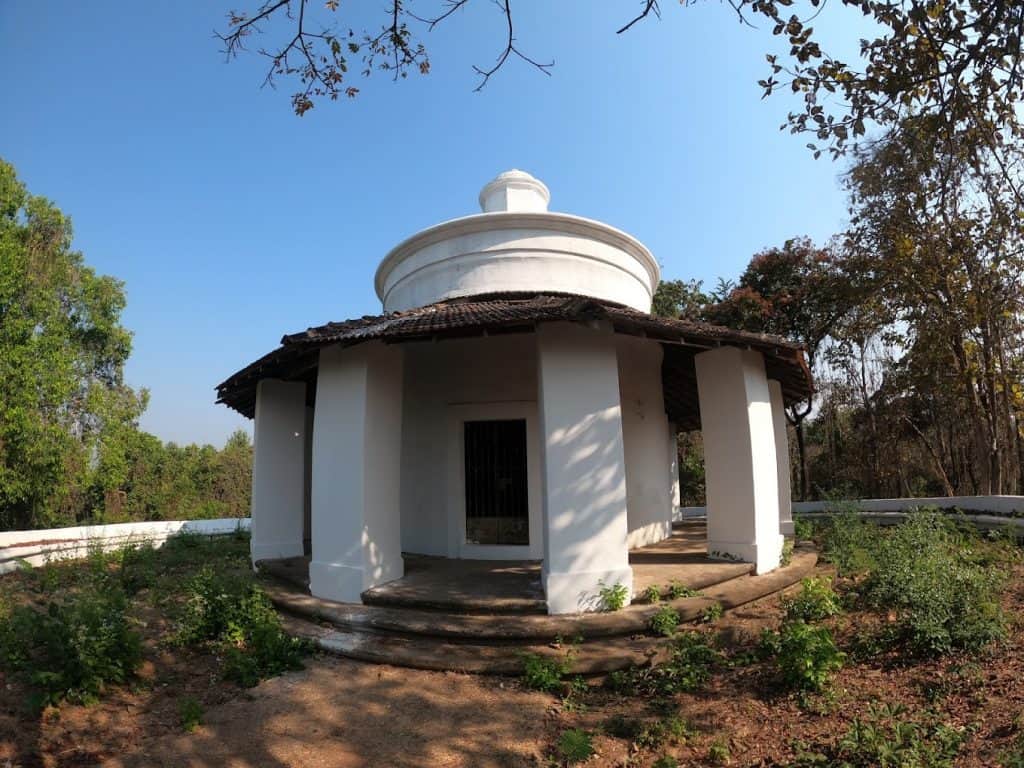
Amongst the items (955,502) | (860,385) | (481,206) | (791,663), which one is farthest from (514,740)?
(860,385)

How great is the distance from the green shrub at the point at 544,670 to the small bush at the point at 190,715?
2.42 meters

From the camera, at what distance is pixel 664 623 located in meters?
5.06

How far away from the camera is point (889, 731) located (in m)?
3.38

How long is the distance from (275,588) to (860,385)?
17194 mm

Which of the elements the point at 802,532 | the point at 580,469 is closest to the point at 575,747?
the point at 580,469

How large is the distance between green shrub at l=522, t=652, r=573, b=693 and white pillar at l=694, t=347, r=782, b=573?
300 centimetres

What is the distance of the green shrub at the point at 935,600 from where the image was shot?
14.3ft

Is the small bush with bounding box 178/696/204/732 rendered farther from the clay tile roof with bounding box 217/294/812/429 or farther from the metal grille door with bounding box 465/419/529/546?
the metal grille door with bounding box 465/419/529/546

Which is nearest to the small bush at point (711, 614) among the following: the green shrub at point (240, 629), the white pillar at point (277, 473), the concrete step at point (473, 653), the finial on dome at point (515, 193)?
the concrete step at point (473, 653)

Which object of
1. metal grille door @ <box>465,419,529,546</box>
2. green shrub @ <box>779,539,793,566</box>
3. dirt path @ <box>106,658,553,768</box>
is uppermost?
metal grille door @ <box>465,419,529,546</box>

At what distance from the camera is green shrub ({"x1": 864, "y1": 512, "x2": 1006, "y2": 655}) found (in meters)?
4.34

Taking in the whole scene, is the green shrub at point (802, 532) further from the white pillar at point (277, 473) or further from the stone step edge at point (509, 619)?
the white pillar at point (277, 473)

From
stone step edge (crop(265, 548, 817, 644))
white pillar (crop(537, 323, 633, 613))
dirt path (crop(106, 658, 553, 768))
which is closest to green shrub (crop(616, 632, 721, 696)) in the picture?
stone step edge (crop(265, 548, 817, 644))

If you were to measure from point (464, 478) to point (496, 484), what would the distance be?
0.46 meters
